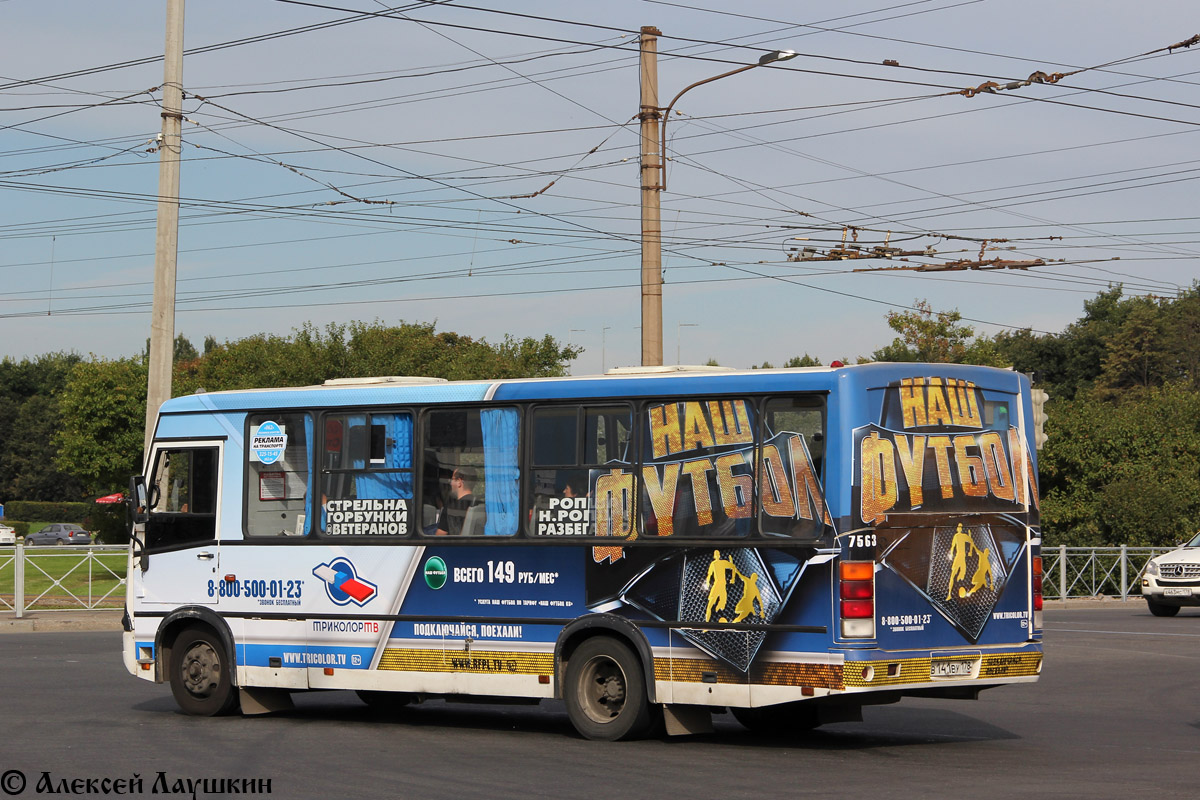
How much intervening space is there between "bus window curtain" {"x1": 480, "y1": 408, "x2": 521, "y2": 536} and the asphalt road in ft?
5.68

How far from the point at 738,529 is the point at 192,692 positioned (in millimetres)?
5581

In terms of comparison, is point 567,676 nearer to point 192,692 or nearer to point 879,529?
point 879,529

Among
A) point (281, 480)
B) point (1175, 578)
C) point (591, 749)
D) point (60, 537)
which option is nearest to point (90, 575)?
point (281, 480)

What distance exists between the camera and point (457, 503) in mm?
12547

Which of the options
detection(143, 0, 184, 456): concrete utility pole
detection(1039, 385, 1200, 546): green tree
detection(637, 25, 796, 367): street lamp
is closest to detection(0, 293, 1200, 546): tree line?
detection(1039, 385, 1200, 546): green tree

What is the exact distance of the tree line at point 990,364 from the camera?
40.6m

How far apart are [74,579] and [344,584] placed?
613 inches

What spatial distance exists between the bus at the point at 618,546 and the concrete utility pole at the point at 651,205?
6.96 meters

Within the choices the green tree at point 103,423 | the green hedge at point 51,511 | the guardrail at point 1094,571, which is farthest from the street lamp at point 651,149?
the green hedge at point 51,511

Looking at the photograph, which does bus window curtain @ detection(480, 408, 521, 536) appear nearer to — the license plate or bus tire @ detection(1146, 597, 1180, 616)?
the license plate

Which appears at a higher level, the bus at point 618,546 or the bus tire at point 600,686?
the bus at point 618,546

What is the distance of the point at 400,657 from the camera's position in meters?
12.6

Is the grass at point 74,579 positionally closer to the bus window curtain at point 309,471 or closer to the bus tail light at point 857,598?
the bus window curtain at point 309,471

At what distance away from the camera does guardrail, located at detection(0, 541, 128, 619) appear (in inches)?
1008
